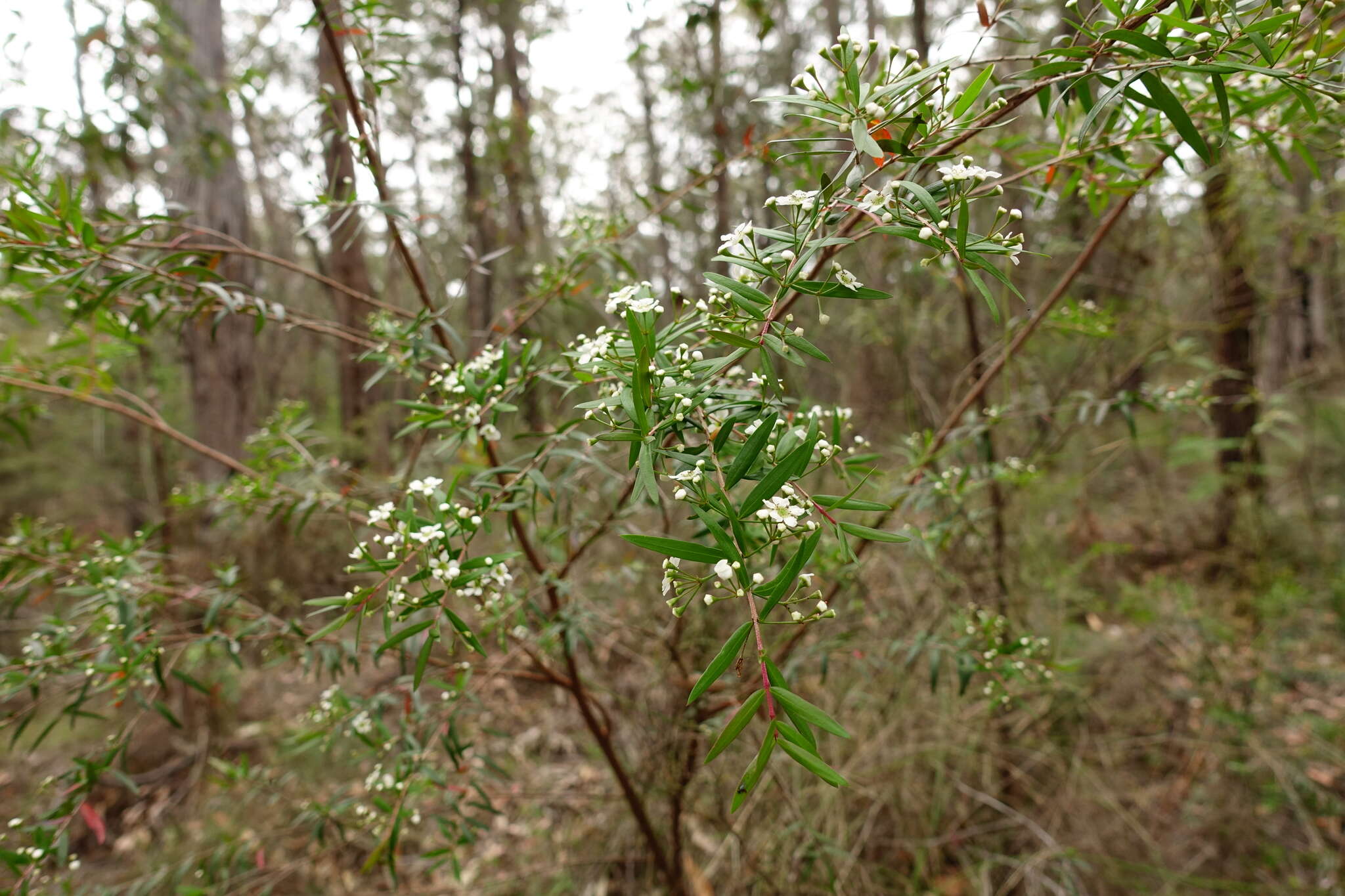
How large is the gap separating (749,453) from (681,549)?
0.15 metres

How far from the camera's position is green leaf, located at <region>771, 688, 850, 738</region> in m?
0.75

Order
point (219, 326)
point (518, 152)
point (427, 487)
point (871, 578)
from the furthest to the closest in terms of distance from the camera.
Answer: point (518, 152)
point (219, 326)
point (871, 578)
point (427, 487)

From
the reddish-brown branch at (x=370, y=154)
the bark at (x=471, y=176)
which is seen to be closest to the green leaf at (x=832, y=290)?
the reddish-brown branch at (x=370, y=154)

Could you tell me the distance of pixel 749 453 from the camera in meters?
0.85

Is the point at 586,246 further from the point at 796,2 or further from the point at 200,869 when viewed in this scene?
the point at 796,2

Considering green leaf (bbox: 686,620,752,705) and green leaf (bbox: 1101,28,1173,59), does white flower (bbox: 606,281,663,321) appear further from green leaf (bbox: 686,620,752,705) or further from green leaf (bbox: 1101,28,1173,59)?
green leaf (bbox: 1101,28,1173,59)

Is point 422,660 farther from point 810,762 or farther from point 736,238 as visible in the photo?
point 736,238

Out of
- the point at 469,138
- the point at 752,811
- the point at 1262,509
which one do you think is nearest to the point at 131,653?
the point at 752,811

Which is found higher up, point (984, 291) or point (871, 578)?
point (984, 291)

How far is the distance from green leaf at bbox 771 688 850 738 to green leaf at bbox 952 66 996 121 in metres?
0.80

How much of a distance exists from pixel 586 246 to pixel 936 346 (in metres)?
3.12

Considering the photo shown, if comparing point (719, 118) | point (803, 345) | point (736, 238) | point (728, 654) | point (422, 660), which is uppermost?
point (719, 118)

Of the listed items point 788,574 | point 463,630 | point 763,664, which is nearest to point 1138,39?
point 788,574

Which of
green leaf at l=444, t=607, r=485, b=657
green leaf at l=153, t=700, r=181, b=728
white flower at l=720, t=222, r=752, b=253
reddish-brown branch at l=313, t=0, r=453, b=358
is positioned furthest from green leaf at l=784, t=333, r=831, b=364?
green leaf at l=153, t=700, r=181, b=728
